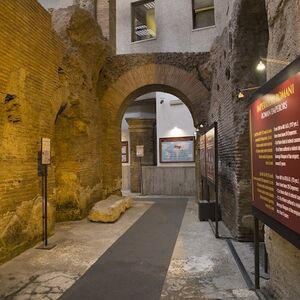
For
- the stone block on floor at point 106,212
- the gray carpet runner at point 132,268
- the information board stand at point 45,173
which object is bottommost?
the gray carpet runner at point 132,268

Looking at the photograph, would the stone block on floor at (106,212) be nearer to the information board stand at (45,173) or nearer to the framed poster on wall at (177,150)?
the information board stand at (45,173)

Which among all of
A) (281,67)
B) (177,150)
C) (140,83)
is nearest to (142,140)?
(177,150)

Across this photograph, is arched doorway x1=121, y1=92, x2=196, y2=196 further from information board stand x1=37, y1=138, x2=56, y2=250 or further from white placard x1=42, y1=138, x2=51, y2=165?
white placard x1=42, y1=138, x2=51, y2=165

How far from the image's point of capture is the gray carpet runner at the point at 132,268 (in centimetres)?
355

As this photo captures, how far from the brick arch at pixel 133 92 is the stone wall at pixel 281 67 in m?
6.61

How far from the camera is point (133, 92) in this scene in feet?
34.4

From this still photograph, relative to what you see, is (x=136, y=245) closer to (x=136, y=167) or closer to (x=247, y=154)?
(x=247, y=154)

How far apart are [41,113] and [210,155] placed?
3.31 meters

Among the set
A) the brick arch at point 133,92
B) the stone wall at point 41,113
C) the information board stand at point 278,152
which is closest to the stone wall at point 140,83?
the brick arch at point 133,92

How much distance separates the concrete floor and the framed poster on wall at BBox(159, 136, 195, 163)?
696 cm

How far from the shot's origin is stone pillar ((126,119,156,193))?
607 inches

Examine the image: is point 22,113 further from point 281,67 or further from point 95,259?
point 281,67

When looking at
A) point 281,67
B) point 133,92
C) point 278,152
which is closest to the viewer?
point 278,152

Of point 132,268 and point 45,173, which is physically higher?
point 45,173
